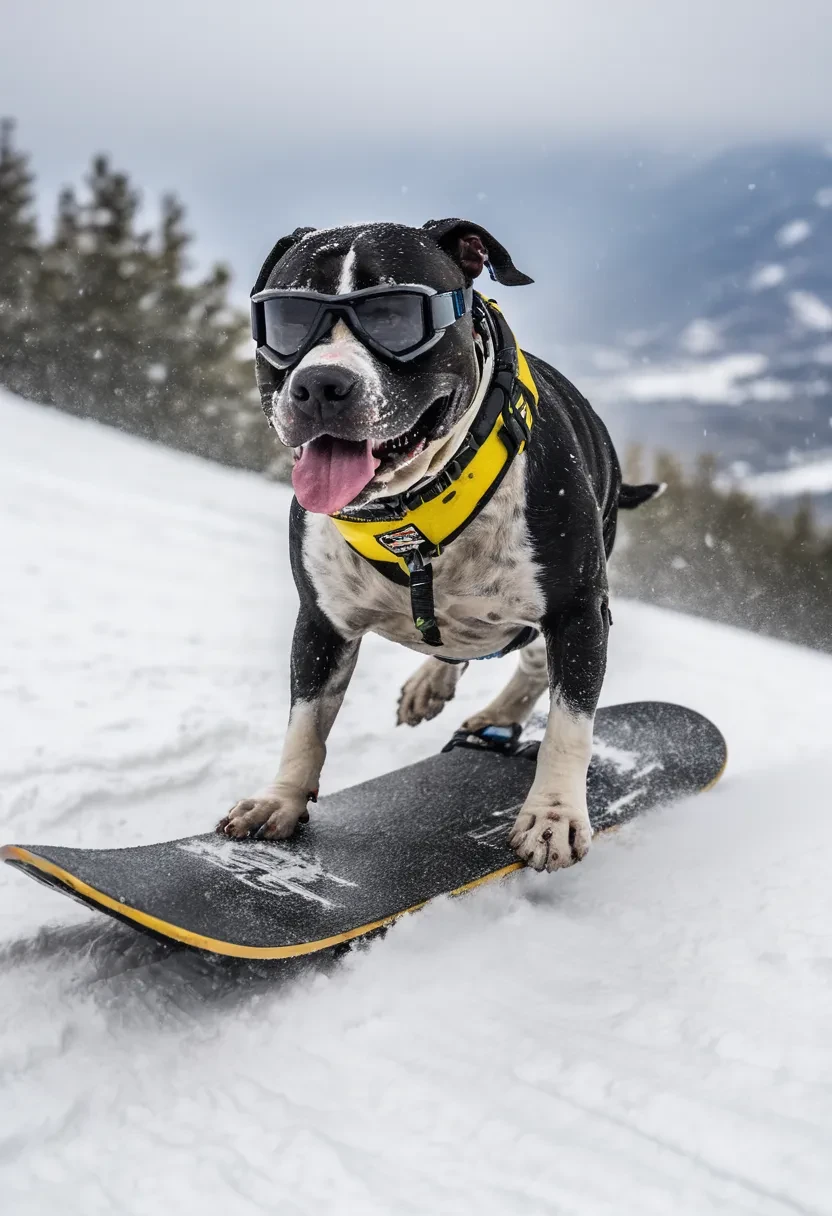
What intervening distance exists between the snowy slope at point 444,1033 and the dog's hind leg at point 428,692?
361 mm

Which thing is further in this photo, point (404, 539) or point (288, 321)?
point (404, 539)

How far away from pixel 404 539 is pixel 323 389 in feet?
1.69

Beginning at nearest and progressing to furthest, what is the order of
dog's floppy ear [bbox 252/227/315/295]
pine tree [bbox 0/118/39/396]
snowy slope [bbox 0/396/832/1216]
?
snowy slope [bbox 0/396/832/1216], dog's floppy ear [bbox 252/227/315/295], pine tree [bbox 0/118/39/396]

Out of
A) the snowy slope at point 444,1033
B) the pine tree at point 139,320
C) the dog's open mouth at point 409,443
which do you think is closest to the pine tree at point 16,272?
the pine tree at point 139,320

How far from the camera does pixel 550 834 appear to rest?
2.78m

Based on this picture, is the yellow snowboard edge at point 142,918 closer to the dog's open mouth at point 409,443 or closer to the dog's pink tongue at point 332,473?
the dog's pink tongue at point 332,473

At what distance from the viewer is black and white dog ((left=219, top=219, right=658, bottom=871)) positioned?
237 cm

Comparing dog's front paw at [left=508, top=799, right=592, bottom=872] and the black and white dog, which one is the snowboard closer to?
dog's front paw at [left=508, top=799, right=592, bottom=872]

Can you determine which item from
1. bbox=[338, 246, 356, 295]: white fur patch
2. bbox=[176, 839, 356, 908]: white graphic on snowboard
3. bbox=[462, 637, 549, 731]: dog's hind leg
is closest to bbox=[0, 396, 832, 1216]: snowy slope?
bbox=[176, 839, 356, 908]: white graphic on snowboard

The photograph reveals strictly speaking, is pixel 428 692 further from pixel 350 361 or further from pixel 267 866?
pixel 350 361

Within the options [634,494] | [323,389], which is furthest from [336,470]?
[634,494]

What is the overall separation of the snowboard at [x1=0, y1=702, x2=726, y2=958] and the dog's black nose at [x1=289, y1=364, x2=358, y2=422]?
3.40ft

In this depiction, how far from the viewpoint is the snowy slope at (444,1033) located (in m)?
1.62

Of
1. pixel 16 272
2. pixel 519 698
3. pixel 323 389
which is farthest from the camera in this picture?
pixel 16 272
